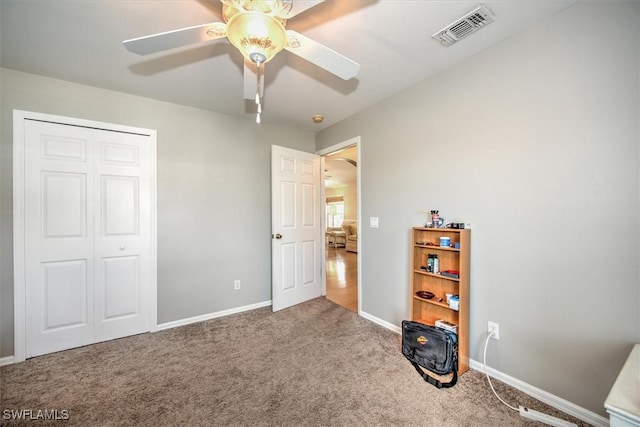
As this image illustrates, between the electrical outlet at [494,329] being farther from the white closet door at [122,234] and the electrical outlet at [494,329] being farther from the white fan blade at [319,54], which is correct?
the white closet door at [122,234]

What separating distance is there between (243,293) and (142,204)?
1536 mm

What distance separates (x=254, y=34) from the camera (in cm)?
117

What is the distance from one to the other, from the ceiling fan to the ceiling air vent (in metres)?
0.86

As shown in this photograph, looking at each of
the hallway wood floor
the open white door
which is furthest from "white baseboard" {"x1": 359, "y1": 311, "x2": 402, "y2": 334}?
the open white door

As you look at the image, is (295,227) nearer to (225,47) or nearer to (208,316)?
(208,316)

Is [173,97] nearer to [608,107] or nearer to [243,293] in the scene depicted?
[243,293]

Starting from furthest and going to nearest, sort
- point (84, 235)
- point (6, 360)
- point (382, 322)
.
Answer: point (382, 322)
point (84, 235)
point (6, 360)

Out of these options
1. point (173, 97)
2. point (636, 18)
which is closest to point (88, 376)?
point (173, 97)

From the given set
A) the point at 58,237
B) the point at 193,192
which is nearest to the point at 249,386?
the point at 193,192

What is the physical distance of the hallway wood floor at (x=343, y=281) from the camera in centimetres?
358

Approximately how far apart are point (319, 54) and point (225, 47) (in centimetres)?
95

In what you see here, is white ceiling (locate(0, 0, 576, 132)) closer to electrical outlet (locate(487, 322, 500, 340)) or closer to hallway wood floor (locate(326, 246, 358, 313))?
electrical outlet (locate(487, 322, 500, 340))

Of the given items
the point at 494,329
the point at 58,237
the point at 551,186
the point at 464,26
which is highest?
the point at 464,26

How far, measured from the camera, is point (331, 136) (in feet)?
11.6
